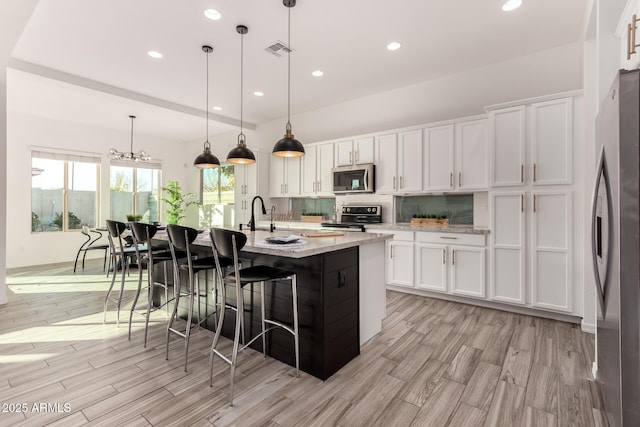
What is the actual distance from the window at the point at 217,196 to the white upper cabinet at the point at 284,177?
3.14ft

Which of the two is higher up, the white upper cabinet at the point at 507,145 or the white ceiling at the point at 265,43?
the white ceiling at the point at 265,43

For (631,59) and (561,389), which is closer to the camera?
(631,59)

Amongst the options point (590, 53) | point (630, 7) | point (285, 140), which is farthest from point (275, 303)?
point (590, 53)

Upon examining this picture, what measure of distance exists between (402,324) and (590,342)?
62.9 inches

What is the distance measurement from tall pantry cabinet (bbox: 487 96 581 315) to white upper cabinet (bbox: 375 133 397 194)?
1.34m

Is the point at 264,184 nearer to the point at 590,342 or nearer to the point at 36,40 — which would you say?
the point at 36,40

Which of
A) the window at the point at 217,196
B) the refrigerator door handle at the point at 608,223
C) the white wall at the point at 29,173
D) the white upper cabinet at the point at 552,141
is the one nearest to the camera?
the refrigerator door handle at the point at 608,223

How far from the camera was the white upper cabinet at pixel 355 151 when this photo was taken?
484cm

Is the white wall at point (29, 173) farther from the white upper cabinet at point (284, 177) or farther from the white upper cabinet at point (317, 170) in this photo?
the white upper cabinet at point (317, 170)

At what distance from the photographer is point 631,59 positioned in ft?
5.78

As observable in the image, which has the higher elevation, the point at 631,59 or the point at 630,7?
the point at 630,7

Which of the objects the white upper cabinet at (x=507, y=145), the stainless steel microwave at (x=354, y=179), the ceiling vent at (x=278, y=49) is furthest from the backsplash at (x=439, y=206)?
the ceiling vent at (x=278, y=49)

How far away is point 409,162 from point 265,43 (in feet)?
7.93

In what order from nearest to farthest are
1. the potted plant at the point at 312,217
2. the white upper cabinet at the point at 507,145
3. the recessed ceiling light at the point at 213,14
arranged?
1. the recessed ceiling light at the point at 213,14
2. the white upper cabinet at the point at 507,145
3. the potted plant at the point at 312,217
